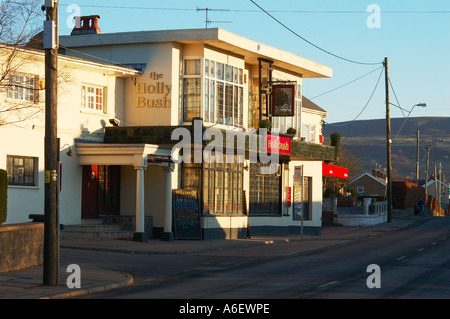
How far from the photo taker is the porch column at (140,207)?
91.4 feet

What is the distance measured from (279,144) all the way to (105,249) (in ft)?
35.5

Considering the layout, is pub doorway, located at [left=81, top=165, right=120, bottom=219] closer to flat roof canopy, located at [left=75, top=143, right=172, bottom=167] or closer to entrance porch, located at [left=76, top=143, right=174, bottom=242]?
entrance porch, located at [left=76, top=143, right=174, bottom=242]

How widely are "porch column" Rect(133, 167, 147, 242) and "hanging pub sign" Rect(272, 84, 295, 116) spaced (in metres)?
8.60

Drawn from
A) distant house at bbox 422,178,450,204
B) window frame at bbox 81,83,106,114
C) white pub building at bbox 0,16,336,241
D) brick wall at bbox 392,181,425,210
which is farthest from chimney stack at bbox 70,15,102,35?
distant house at bbox 422,178,450,204

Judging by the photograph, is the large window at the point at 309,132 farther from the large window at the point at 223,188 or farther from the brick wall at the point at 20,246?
the brick wall at the point at 20,246

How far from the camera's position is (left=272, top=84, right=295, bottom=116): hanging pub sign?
3397 cm

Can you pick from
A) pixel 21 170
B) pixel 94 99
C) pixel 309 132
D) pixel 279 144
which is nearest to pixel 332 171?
pixel 309 132

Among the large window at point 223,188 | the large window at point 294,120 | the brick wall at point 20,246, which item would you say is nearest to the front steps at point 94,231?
the large window at point 223,188

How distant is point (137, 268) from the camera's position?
20500 millimetres

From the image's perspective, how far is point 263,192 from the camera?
36.1m

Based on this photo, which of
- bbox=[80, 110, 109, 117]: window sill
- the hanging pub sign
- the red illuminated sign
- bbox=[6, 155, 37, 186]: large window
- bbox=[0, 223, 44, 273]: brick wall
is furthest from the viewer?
the red illuminated sign

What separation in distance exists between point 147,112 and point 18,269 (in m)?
12.6

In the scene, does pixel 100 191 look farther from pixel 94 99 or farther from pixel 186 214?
pixel 94 99
